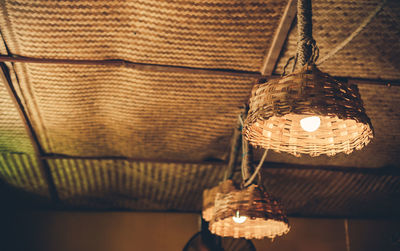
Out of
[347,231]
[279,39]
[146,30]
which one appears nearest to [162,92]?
[146,30]

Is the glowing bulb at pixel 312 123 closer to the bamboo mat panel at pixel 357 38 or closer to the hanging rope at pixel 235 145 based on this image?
the bamboo mat panel at pixel 357 38

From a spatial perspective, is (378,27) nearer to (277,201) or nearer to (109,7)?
(277,201)

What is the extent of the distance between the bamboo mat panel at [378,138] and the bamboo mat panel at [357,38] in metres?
0.23

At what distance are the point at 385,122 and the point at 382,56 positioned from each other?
89 centimetres

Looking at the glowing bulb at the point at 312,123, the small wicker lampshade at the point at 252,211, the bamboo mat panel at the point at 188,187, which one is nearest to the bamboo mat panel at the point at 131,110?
the bamboo mat panel at the point at 188,187

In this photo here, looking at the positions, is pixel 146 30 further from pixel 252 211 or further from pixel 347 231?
pixel 347 231

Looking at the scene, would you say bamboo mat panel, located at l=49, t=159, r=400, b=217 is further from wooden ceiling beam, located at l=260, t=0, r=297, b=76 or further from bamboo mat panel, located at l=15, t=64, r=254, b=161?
wooden ceiling beam, located at l=260, t=0, r=297, b=76

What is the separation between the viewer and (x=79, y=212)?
4.28 m

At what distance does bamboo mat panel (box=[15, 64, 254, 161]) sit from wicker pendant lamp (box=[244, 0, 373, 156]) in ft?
3.75

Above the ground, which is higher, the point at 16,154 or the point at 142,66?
the point at 142,66

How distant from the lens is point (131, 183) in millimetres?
3805

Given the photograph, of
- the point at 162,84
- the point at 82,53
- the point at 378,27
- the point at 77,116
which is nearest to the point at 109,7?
the point at 82,53

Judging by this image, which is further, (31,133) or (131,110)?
(31,133)

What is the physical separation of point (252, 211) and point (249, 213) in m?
0.02
